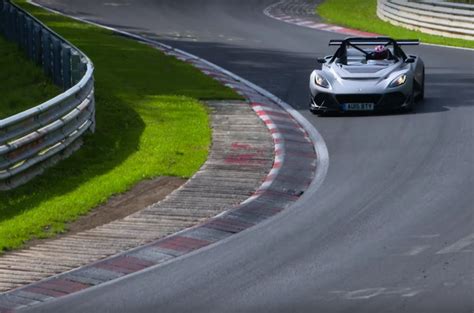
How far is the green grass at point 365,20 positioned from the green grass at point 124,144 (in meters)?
8.80

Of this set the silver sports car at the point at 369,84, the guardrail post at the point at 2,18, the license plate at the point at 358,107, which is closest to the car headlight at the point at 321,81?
the silver sports car at the point at 369,84

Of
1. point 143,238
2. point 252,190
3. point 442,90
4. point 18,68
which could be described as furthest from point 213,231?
point 18,68

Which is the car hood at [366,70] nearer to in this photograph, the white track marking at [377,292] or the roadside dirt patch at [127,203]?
the roadside dirt patch at [127,203]

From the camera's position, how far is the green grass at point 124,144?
1384 centimetres

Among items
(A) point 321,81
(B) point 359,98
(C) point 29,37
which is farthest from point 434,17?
(B) point 359,98

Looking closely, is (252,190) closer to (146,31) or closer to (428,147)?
(428,147)

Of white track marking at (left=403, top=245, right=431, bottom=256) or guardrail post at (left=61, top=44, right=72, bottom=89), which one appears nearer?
white track marking at (left=403, top=245, right=431, bottom=256)

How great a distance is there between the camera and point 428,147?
16969 millimetres

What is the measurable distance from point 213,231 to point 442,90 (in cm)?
1107

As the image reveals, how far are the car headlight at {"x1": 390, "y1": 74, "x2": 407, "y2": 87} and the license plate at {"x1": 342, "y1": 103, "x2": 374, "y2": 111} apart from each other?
1.66ft

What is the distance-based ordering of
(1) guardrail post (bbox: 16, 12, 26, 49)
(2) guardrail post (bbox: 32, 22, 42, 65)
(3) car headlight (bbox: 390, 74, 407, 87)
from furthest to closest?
1. (1) guardrail post (bbox: 16, 12, 26, 49)
2. (2) guardrail post (bbox: 32, 22, 42, 65)
3. (3) car headlight (bbox: 390, 74, 407, 87)

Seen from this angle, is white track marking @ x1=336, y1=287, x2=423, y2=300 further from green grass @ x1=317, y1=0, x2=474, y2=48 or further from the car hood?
green grass @ x1=317, y1=0, x2=474, y2=48

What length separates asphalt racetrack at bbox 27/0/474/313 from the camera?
10.0 m

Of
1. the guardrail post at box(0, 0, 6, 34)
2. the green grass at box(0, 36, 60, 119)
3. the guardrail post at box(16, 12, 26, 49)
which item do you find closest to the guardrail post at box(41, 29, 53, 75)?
the green grass at box(0, 36, 60, 119)
